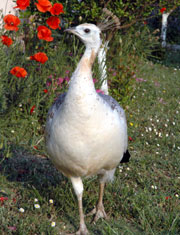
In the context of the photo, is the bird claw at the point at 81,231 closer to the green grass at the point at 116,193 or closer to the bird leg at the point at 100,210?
the green grass at the point at 116,193

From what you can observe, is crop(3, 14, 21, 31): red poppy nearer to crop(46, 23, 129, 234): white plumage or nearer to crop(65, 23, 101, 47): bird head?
crop(46, 23, 129, 234): white plumage

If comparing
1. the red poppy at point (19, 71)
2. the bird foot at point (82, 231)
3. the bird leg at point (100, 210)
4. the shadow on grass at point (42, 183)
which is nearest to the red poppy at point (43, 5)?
the red poppy at point (19, 71)

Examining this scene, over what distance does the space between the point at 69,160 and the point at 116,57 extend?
4.55 m

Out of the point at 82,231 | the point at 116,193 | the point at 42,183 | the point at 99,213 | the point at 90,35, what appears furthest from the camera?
the point at 42,183

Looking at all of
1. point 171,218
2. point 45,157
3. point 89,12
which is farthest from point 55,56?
point 171,218

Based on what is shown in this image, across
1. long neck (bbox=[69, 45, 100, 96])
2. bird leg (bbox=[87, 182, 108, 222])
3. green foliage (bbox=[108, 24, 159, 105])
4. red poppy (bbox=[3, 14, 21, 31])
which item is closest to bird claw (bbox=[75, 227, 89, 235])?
bird leg (bbox=[87, 182, 108, 222])

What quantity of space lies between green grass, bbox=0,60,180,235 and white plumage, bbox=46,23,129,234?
561mm

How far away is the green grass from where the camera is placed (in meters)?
2.98

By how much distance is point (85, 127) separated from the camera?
2445 millimetres

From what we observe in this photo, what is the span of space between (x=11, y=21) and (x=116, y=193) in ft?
7.53

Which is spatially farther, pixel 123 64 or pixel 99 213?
pixel 123 64

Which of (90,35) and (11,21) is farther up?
(90,35)

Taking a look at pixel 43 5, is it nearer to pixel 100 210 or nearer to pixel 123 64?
pixel 100 210

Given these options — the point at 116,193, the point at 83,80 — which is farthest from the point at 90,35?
the point at 116,193
